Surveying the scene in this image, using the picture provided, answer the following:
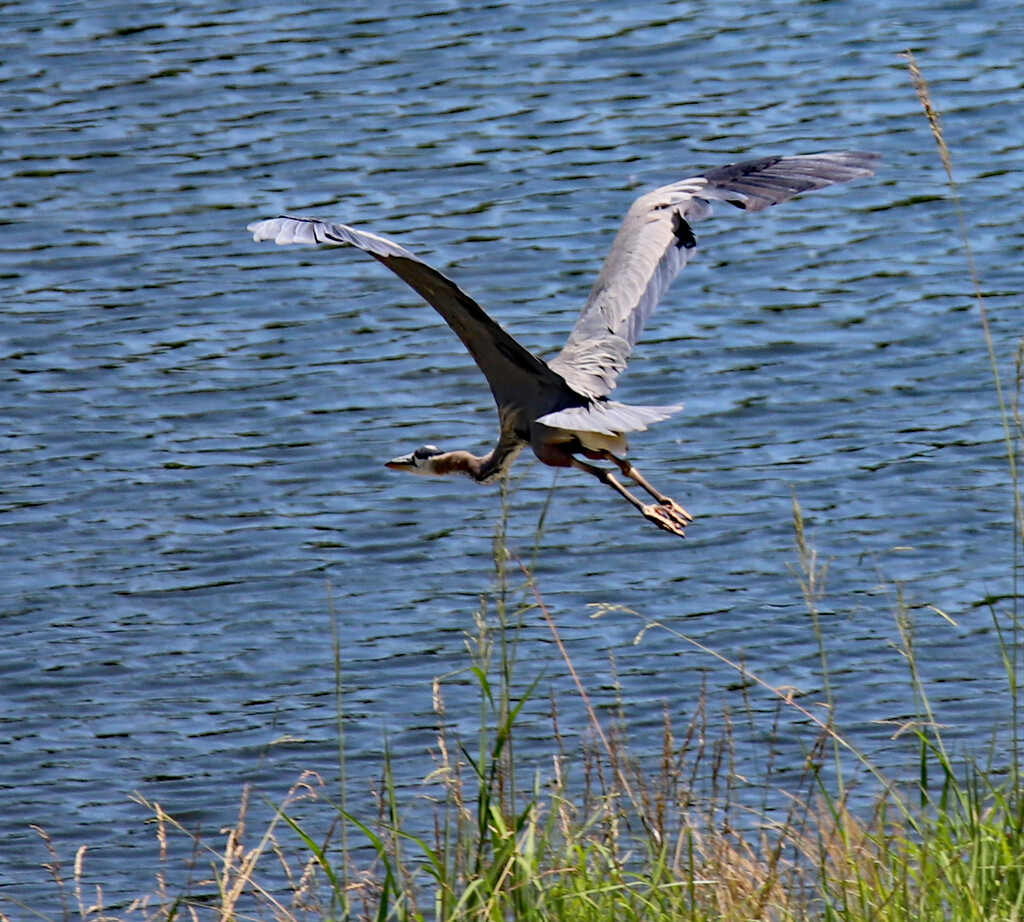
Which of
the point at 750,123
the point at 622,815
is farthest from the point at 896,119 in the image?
the point at 622,815

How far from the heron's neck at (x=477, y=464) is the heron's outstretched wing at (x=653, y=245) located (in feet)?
1.40

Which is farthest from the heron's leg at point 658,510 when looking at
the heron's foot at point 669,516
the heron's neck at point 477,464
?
the heron's neck at point 477,464

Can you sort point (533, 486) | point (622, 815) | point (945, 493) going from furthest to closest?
1. point (533, 486)
2. point (945, 493)
3. point (622, 815)

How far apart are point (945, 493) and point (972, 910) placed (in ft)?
14.9

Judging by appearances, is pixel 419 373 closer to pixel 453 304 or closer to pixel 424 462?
pixel 424 462

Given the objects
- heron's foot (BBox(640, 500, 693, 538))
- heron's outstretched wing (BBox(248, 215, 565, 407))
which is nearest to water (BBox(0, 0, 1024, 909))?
heron's foot (BBox(640, 500, 693, 538))

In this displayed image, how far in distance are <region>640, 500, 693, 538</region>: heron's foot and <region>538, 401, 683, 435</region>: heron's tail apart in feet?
1.02

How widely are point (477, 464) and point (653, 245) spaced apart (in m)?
0.87

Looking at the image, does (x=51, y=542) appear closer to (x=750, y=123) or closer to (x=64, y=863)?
(x=64, y=863)

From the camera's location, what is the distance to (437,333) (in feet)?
31.4

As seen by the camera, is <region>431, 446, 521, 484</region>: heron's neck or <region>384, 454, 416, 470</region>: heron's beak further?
<region>384, 454, 416, 470</region>: heron's beak

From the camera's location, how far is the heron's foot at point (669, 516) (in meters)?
5.19

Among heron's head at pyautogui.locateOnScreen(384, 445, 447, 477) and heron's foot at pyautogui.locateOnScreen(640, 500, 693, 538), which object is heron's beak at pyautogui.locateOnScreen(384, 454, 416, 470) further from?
heron's foot at pyautogui.locateOnScreen(640, 500, 693, 538)

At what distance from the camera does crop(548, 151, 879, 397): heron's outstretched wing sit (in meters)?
5.39
